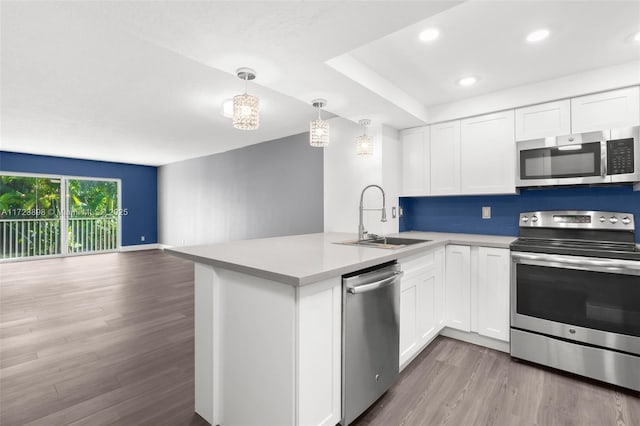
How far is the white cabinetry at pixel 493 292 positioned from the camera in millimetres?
2471

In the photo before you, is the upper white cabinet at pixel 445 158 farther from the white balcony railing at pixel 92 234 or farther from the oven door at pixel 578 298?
the white balcony railing at pixel 92 234

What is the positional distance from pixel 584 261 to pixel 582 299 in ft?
0.91

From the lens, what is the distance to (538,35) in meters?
1.91

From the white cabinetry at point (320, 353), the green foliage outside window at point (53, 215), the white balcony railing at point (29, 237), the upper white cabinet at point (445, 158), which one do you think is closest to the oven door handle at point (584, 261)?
the upper white cabinet at point (445, 158)

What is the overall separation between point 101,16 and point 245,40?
0.67 meters

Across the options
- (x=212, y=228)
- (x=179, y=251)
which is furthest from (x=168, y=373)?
(x=212, y=228)

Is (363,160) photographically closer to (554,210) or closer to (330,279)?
(554,210)

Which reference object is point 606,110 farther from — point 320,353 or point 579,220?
point 320,353

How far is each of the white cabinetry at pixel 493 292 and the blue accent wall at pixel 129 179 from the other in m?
8.39

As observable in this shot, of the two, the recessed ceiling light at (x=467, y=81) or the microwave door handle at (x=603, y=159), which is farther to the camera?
the recessed ceiling light at (x=467, y=81)

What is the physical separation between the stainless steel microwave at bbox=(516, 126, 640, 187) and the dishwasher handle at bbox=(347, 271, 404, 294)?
166 centimetres

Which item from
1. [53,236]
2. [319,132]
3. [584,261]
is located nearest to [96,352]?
[319,132]

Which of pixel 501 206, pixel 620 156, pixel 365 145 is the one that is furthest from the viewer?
pixel 501 206

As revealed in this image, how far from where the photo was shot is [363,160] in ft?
10.9
